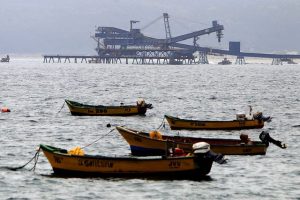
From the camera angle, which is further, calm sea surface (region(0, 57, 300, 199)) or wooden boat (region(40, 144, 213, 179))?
wooden boat (region(40, 144, 213, 179))

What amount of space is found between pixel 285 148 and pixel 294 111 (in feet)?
127

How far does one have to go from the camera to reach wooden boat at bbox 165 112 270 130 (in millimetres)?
62656

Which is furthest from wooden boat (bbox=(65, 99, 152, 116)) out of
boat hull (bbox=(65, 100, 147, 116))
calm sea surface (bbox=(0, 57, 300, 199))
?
calm sea surface (bbox=(0, 57, 300, 199))

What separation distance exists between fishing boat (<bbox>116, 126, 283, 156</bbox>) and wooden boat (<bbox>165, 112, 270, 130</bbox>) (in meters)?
13.7

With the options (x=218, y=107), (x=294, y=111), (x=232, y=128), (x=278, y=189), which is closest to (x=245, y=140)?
(x=278, y=189)

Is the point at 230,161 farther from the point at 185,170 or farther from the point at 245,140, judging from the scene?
the point at 185,170

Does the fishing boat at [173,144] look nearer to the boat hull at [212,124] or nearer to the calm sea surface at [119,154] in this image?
the calm sea surface at [119,154]

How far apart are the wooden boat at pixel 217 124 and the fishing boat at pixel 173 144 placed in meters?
13.7

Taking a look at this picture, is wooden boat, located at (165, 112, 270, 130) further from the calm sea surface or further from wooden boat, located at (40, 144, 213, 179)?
wooden boat, located at (40, 144, 213, 179)

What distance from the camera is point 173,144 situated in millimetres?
43438

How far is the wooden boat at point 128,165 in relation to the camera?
3894 cm

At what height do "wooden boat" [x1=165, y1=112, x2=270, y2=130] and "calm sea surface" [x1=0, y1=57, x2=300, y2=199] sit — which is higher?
"wooden boat" [x1=165, y1=112, x2=270, y2=130]

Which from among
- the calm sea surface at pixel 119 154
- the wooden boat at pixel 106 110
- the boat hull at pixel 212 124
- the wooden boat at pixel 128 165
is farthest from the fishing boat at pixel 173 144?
the wooden boat at pixel 106 110

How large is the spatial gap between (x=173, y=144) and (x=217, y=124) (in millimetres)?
20517
